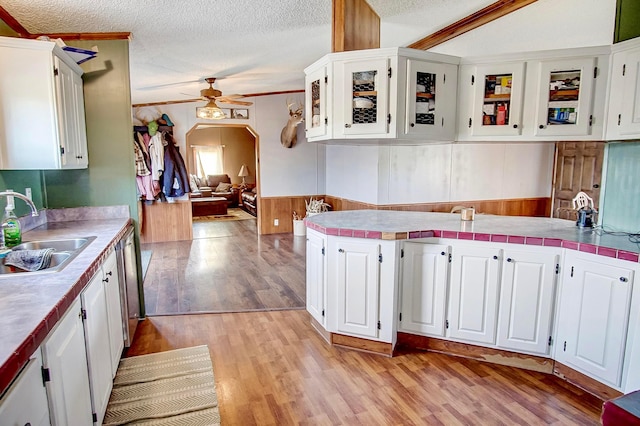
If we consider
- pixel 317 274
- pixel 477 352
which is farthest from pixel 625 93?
pixel 317 274

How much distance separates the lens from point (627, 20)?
98.6 inches

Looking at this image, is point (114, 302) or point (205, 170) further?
point (205, 170)

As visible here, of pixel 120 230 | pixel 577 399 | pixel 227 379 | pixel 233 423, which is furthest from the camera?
Answer: pixel 120 230

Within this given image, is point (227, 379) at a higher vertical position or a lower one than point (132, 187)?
lower

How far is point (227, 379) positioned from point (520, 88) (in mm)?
2896

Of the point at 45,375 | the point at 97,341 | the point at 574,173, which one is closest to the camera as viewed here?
the point at 45,375

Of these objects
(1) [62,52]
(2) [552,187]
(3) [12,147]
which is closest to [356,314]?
(3) [12,147]

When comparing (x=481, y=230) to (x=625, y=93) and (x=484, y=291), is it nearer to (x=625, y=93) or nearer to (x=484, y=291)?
(x=484, y=291)

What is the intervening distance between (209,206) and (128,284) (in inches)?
267

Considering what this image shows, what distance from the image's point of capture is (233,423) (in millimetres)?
2090

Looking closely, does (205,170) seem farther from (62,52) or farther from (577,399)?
(577,399)

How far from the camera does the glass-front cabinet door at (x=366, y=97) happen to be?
277cm

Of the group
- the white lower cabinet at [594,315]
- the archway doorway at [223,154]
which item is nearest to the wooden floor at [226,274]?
the white lower cabinet at [594,315]

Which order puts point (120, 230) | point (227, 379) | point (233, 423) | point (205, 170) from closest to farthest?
point (233, 423)
point (227, 379)
point (120, 230)
point (205, 170)
